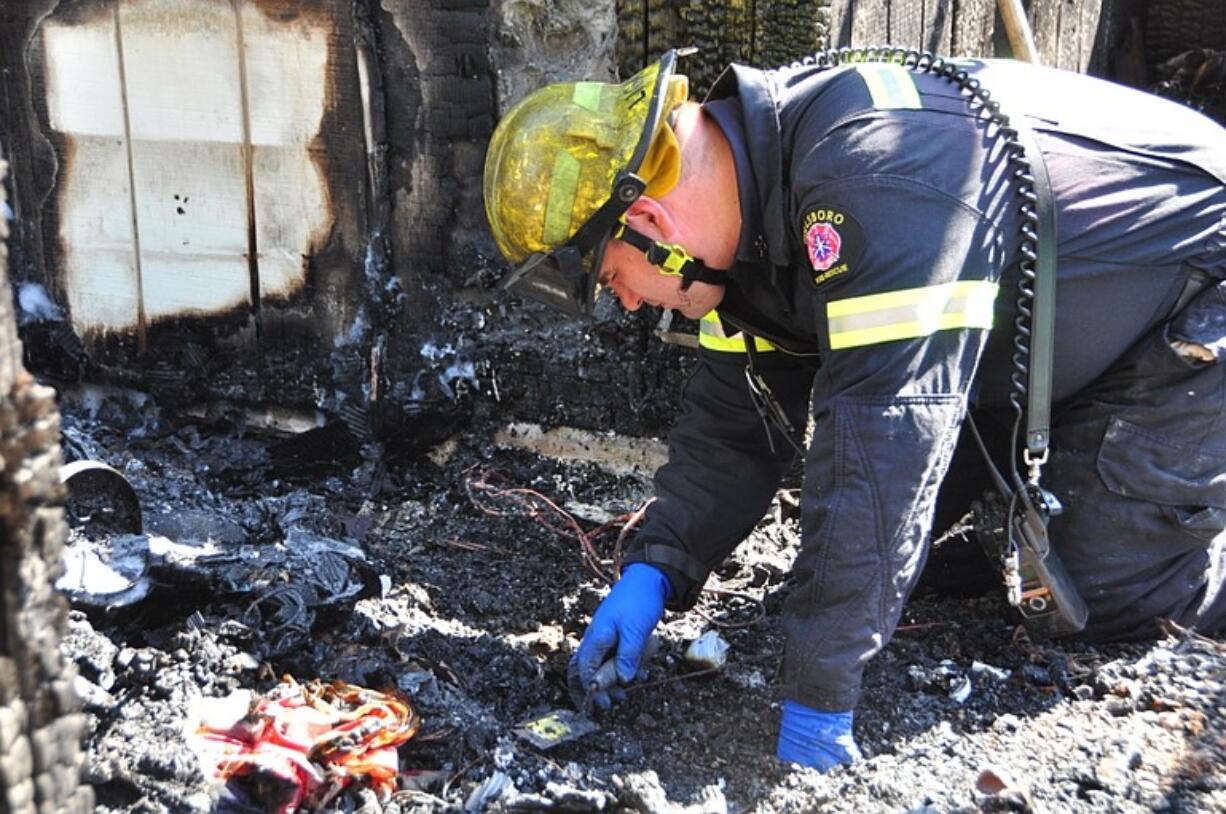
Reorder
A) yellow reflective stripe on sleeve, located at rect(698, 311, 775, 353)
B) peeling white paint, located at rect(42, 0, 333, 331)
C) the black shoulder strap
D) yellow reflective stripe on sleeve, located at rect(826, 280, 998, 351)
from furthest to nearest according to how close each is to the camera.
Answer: peeling white paint, located at rect(42, 0, 333, 331)
yellow reflective stripe on sleeve, located at rect(698, 311, 775, 353)
the black shoulder strap
yellow reflective stripe on sleeve, located at rect(826, 280, 998, 351)

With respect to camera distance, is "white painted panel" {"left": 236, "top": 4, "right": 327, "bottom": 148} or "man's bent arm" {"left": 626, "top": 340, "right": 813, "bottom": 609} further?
"white painted panel" {"left": 236, "top": 4, "right": 327, "bottom": 148}

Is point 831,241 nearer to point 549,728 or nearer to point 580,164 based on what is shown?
point 580,164

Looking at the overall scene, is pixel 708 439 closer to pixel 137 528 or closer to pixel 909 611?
pixel 909 611

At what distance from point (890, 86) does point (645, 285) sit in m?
0.68

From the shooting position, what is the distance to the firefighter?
2.39m

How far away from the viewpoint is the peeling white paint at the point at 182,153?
418 cm

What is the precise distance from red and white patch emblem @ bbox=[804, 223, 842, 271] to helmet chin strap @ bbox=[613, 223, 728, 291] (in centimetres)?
32

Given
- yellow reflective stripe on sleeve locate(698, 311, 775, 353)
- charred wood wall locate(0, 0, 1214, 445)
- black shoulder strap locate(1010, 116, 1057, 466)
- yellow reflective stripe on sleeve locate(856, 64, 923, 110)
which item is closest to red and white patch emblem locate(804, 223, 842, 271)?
yellow reflective stripe on sleeve locate(856, 64, 923, 110)

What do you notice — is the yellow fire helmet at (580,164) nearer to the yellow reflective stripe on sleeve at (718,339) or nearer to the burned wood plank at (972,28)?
the yellow reflective stripe on sleeve at (718,339)

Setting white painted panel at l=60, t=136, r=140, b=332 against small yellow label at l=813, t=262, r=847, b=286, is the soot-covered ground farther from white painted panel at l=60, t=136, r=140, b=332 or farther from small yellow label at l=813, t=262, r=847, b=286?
small yellow label at l=813, t=262, r=847, b=286

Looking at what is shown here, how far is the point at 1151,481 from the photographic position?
2863 mm

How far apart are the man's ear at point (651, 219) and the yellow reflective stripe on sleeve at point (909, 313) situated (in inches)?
16.5

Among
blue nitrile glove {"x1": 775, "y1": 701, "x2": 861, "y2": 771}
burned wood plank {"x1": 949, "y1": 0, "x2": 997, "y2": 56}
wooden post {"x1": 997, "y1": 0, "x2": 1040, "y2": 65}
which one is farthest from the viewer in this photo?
burned wood plank {"x1": 949, "y1": 0, "x2": 997, "y2": 56}

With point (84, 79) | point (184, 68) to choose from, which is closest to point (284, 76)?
point (184, 68)
